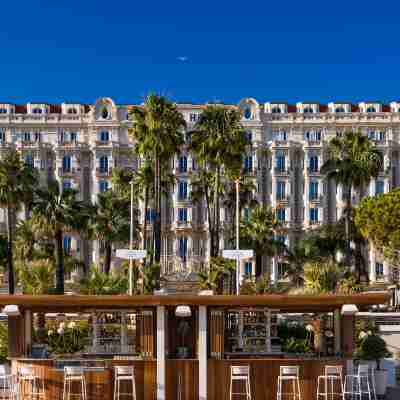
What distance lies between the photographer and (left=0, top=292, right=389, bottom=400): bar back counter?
20.2 metres

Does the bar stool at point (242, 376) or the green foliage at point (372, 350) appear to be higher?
the bar stool at point (242, 376)

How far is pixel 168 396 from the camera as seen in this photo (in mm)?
20891

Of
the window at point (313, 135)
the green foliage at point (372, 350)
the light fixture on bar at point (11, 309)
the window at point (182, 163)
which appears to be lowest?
the green foliage at point (372, 350)

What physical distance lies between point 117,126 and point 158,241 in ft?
107

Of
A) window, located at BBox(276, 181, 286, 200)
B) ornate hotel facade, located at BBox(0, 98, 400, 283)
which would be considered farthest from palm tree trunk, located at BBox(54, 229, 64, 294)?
window, located at BBox(276, 181, 286, 200)

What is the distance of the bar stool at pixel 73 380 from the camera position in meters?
20.4

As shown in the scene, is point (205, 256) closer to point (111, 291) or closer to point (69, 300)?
point (111, 291)

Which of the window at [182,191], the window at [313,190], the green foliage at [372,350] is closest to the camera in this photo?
the green foliage at [372,350]

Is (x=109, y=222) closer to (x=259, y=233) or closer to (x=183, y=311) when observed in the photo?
(x=259, y=233)

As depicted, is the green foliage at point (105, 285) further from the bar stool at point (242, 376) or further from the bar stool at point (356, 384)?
the bar stool at point (242, 376)

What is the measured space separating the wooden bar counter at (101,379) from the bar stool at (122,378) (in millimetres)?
181

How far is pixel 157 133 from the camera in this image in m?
49.2

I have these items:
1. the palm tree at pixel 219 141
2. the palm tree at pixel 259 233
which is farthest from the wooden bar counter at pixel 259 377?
the palm tree at pixel 259 233

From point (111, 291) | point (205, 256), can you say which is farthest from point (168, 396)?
point (205, 256)
